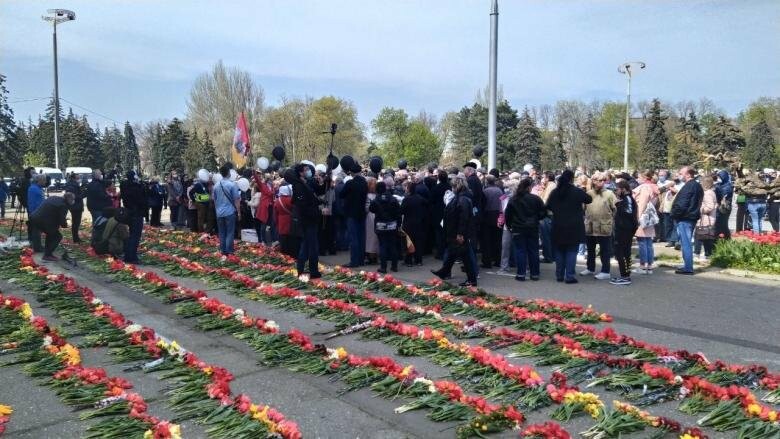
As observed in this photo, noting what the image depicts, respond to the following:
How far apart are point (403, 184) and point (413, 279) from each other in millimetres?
3949

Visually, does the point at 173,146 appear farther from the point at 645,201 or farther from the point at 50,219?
the point at 645,201

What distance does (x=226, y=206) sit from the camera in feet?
42.0

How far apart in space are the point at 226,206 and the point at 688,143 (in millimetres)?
59336

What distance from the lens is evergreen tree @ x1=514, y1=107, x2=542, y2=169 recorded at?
196ft

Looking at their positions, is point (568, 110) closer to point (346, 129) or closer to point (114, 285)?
point (346, 129)

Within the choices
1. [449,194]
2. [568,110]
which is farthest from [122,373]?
[568,110]

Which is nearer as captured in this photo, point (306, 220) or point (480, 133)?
point (306, 220)

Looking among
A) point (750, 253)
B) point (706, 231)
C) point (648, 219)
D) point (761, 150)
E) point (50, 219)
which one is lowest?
point (750, 253)

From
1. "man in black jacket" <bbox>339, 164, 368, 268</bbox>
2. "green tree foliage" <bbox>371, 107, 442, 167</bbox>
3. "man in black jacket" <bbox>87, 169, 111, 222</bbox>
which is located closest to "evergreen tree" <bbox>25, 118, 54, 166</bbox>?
"green tree foliage" <bbox>371, 107, 442, 167</bbox>

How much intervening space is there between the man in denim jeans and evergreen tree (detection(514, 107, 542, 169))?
4961 cm

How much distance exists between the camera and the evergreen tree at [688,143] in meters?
60.4

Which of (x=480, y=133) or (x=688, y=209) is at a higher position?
(x=480, y=133)

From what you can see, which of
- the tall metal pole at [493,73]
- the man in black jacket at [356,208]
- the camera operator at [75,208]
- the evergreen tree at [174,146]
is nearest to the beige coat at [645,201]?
the tall metal pole at [493,73]

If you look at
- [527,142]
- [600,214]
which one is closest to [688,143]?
[527,142]
